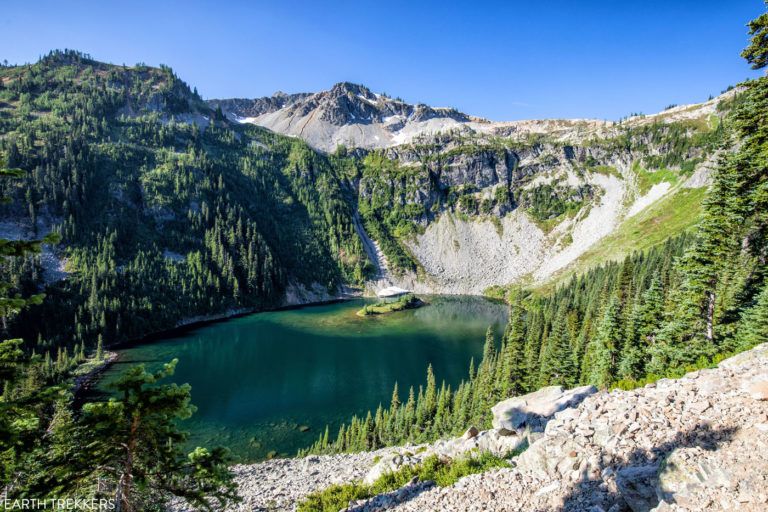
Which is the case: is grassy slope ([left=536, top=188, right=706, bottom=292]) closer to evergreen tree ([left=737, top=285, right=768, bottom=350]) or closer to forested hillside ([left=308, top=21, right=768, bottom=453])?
forested hillside ([left=308, top=21, right=768, bottom=453])

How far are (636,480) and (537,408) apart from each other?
15.0 meters

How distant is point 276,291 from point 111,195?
3135 inches

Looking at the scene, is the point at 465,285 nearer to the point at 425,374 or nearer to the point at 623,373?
the point at 425,374

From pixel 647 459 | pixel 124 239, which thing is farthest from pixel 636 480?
pixel 124 239

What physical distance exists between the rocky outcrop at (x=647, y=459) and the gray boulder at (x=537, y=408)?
2.87 m

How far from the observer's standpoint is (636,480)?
1176 cm

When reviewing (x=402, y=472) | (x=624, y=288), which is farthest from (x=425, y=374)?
(x=402, y=472)

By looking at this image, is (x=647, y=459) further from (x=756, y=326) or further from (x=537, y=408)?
(x=756, y=326)

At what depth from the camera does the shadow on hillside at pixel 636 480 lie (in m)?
11.4

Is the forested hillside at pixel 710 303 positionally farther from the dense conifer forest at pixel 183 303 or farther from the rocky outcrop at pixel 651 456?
the rocky outcrop at pixel 651 456

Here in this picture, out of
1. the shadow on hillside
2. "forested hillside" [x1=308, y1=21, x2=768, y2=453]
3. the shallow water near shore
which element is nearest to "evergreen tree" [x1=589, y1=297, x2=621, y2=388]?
"forested hillside" [x1=308, y1=21, x2=768, y2=453]

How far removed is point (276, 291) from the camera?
568 ft

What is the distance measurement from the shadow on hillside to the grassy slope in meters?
138

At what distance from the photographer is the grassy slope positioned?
136375 millimetres
